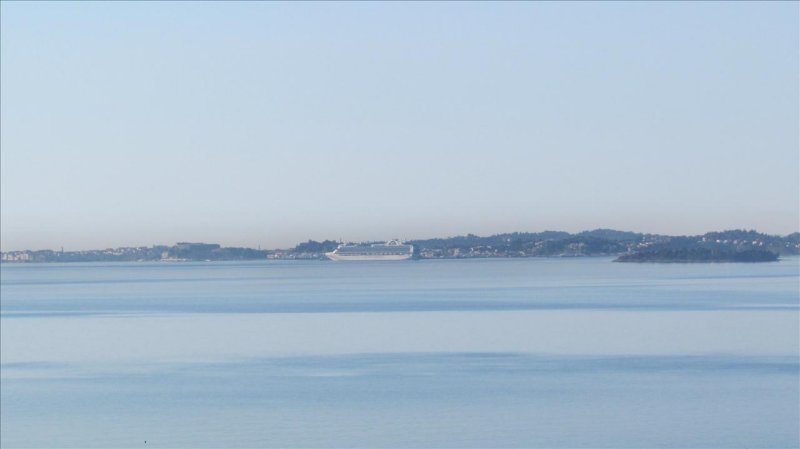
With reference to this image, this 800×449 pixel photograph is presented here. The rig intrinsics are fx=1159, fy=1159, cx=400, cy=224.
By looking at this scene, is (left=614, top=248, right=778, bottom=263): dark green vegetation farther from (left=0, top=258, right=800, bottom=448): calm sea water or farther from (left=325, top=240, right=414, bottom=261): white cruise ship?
(left=0, top=258, right=800, bottom=448): calm sea water

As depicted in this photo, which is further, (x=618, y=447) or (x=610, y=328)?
(x=610, y=328)

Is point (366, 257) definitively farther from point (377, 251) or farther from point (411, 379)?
point (411, 379)

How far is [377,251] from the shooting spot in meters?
131

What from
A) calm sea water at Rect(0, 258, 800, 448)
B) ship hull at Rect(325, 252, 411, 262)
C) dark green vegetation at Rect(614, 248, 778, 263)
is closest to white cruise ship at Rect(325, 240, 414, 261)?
ship hull at Rect(325, 252, 411, 262)

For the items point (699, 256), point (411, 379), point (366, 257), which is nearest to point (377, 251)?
point (366, 257)

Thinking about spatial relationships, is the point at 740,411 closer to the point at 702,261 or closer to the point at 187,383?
the point at 187,383

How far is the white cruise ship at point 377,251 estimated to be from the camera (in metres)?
131

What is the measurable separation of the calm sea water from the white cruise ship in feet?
316

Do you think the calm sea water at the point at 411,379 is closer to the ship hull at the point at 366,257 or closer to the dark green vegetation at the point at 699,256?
the dark green vegetation at the point at 699,256

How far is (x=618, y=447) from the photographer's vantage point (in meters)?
12.8

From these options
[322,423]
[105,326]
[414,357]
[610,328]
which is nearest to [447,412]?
[322,423]

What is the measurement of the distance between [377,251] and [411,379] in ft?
369

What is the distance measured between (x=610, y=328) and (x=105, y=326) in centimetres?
1357

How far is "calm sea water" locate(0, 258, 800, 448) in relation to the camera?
14.0 m
